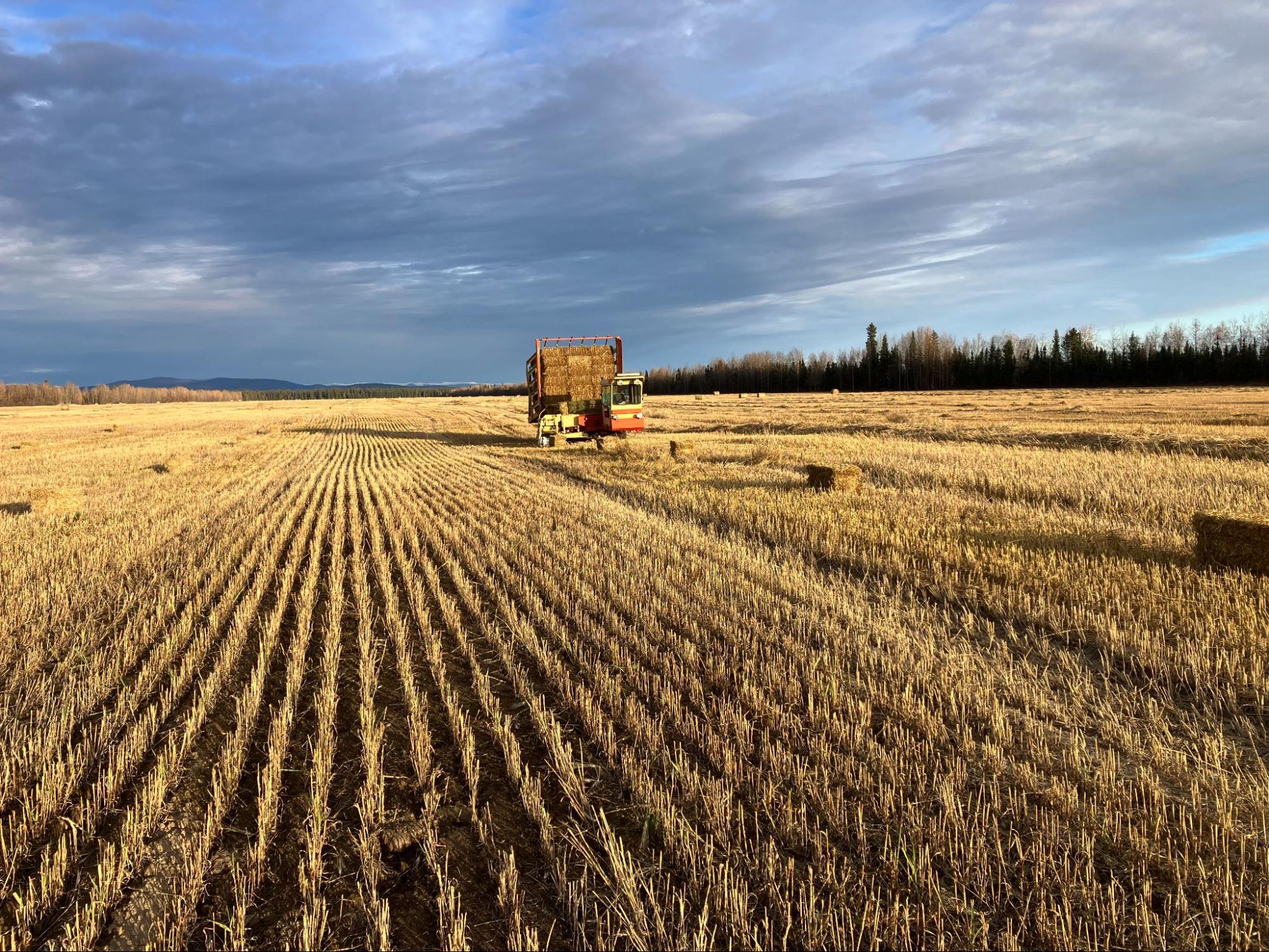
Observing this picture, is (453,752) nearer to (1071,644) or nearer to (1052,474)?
(1071,644)

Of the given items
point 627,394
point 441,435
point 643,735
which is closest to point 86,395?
point 441,435

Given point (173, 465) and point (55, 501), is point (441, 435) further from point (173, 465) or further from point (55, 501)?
point (55, 501)

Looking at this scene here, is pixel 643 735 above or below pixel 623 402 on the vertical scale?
below

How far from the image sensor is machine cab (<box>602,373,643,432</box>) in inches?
949

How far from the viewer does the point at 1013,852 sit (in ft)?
10.7

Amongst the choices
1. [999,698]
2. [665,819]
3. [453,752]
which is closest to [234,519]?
[453,752]

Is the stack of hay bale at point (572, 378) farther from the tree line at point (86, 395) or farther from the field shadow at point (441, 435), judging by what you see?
the tree line at point (86, 395)

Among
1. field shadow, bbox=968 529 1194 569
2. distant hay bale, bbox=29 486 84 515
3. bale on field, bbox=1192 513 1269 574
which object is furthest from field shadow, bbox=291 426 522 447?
bale on field, bbox=1192 513 1269 574

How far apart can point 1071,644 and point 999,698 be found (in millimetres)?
1632

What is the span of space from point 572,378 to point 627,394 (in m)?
2.35

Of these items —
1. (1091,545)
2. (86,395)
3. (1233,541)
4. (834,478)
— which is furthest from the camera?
(86,395)

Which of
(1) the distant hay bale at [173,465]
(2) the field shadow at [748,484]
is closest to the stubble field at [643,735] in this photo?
(2) the field shadow at [748,484]

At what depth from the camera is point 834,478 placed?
13.2 m

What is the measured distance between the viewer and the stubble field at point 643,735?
9.73 ft
